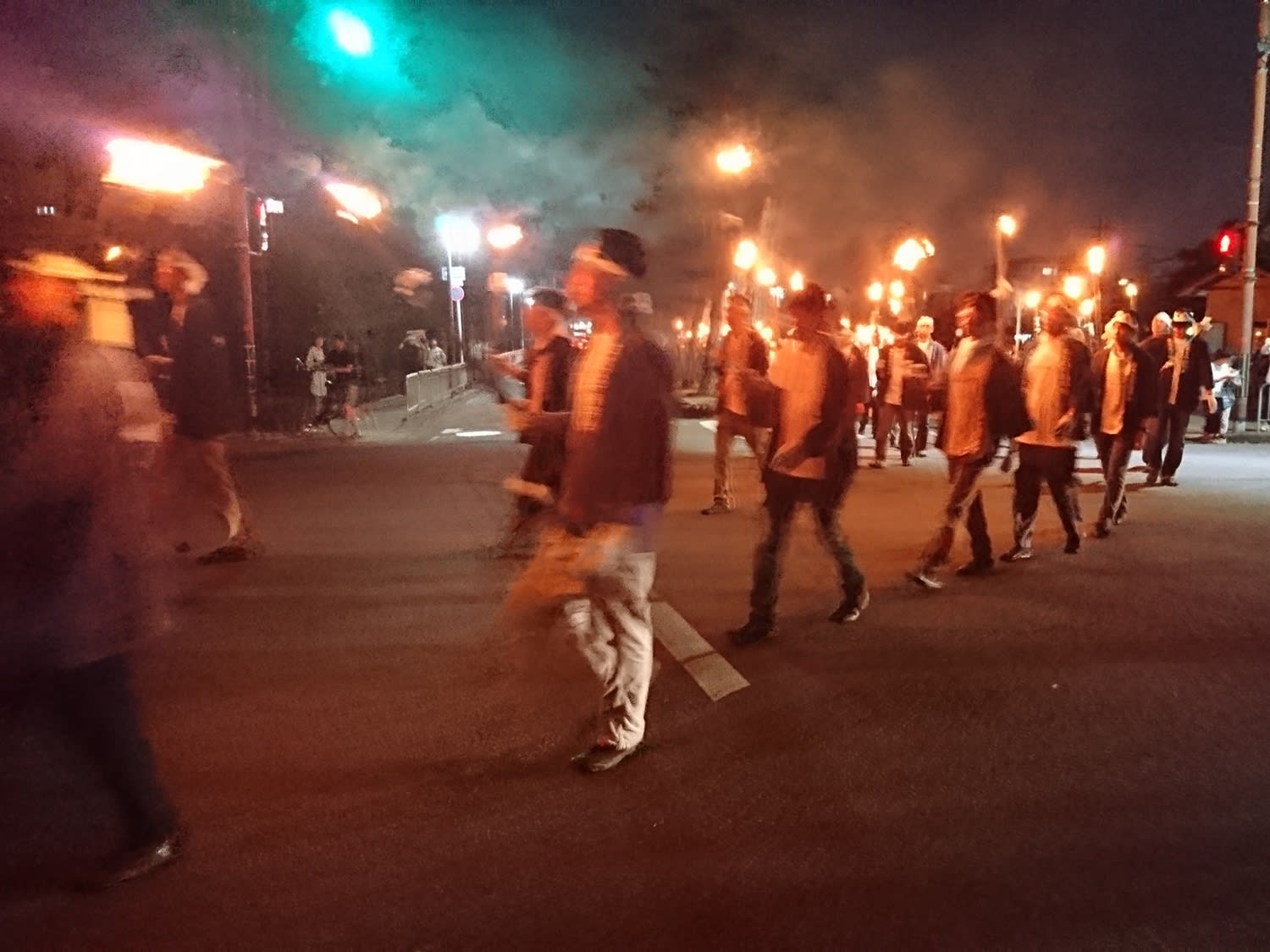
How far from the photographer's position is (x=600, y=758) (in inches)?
173

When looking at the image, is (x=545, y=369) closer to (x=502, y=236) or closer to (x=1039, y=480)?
(x=502, y=236)

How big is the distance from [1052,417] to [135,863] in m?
6.20

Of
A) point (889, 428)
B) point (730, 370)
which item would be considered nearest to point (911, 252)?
point (889, 428)

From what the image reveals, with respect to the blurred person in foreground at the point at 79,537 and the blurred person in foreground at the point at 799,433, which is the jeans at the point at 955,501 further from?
the blurred person in foreground at the point at 79,537

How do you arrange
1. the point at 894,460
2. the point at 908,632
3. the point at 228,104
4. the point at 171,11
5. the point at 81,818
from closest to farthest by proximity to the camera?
the point at 81,818 → the point at 908,632 → the point at 894,460 → the point at 228,104 → the point at 171,11

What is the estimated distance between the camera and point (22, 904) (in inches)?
136

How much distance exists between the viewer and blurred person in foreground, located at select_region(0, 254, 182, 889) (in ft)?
11.2

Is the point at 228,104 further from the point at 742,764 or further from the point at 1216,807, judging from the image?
the point at 1216,807

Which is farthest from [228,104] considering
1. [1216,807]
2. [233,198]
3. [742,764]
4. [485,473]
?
[1216,807]

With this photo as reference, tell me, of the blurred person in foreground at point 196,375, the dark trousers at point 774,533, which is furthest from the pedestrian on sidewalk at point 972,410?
the blurred person in foreground at point 196,375

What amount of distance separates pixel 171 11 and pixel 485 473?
1032 centimetres

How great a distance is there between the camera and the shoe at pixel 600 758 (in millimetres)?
4379

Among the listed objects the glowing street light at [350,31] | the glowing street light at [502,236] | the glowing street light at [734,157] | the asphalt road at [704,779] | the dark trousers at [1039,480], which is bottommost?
the asphalt road at [704,779]

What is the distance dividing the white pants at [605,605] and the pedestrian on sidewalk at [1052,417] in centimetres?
409
